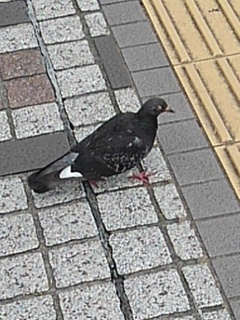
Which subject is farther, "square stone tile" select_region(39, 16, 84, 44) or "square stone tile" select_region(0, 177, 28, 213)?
"square stone tile" select_region(39, 16, 84, 44)

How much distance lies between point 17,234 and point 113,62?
121cm

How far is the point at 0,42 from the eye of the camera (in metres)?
4.56

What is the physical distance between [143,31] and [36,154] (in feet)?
3.46

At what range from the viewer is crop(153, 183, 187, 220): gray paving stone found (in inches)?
143

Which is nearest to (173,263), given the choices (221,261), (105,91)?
(221,261)

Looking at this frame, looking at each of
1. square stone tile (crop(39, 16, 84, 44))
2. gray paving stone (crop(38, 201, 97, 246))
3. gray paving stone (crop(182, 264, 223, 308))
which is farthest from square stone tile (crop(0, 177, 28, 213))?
square stone tile (crop(39, 16, 84, 44))

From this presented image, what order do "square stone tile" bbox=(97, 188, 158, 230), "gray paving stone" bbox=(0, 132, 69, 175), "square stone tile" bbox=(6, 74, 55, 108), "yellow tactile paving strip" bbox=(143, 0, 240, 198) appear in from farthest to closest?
1. "square stone tile" bbox=(6, 74, 55, 108)
2. "yellow tactile paving strip" bbox=(143, 0, 240, 198)
3. "gray paving stone" bbox=(0, 132, 69, 175)
4. "square stone tile" bbox=(97, 188, 158, 230)

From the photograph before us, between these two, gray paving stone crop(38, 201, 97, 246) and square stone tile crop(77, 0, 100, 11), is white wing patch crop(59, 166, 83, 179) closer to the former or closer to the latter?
gray paving stone crop(38, 201, 97, 246)

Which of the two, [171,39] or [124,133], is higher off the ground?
[171,39]

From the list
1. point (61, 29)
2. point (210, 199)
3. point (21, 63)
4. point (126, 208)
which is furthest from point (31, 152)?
point (61, 29)

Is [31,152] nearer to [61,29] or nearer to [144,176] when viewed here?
[144,176]

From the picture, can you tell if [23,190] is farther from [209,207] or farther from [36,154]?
[209,207]

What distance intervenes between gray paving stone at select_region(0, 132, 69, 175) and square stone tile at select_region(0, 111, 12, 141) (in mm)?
38

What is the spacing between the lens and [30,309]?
329 cm
